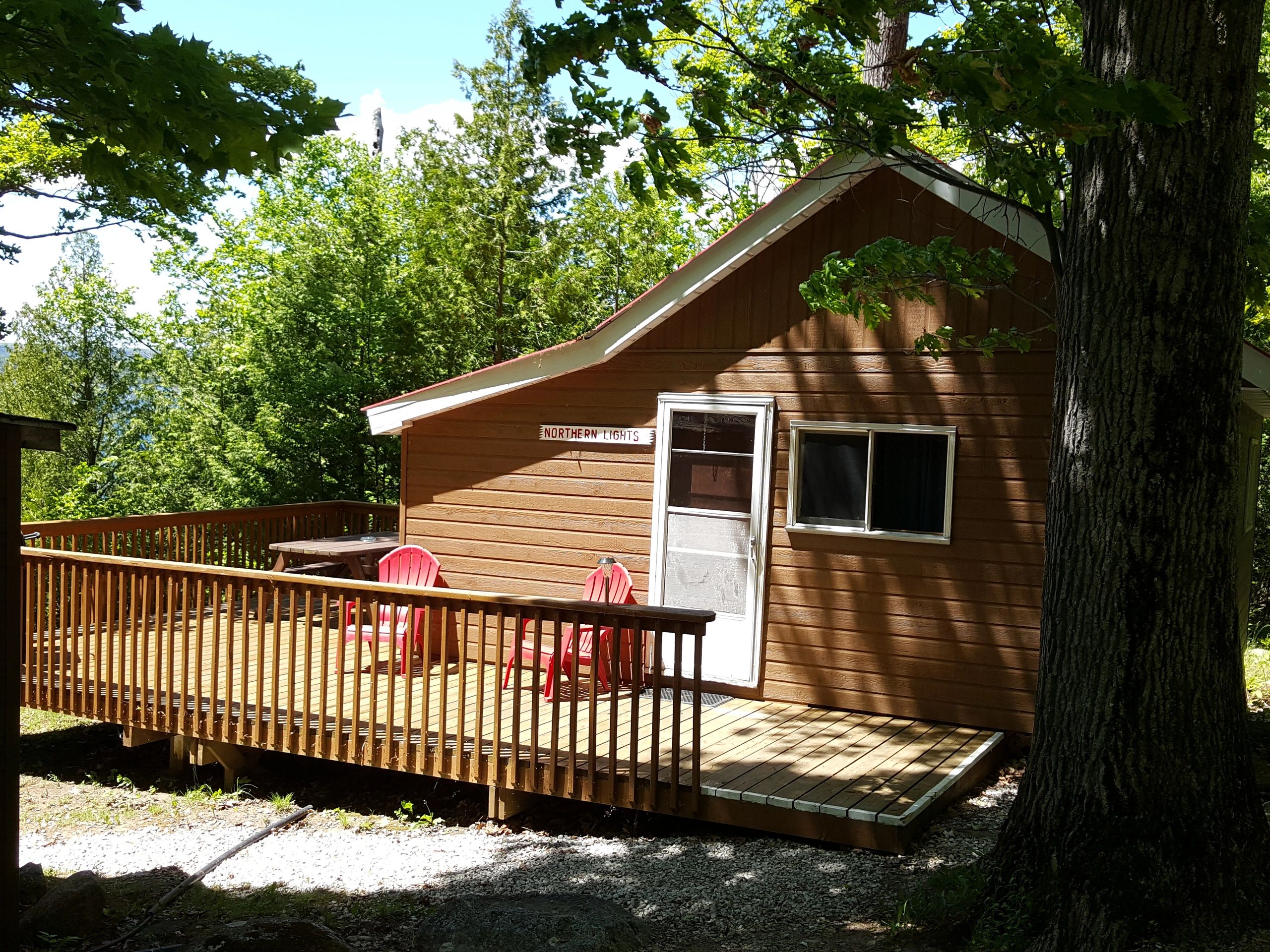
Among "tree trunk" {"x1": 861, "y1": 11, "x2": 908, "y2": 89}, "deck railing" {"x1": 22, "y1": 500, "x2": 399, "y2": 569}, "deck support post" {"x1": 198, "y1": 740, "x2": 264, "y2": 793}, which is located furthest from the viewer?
"tree trunk" {"x1": 861, "y1": 11, "x2": 908, "y2": 89}

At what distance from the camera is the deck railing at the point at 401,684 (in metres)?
6.17

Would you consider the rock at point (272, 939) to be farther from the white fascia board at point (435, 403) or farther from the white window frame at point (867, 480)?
the white fascia board at point (435, 403)

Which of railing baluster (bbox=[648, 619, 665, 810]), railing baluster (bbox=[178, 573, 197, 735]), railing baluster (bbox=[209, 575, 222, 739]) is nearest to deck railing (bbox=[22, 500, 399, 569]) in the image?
railing baluster (bbox=[178, 573, 197, 735])

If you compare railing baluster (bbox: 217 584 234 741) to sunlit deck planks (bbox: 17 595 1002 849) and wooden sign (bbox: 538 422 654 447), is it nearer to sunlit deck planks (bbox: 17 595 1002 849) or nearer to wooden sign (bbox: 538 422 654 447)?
sunlit deck planks (bbox: 17 595 1002 849)

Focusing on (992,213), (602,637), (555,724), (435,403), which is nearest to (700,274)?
(992,213)

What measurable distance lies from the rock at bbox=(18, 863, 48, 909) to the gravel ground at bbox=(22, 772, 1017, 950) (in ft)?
2.12

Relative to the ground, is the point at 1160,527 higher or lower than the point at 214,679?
higher

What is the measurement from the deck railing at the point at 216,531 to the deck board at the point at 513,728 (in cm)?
128

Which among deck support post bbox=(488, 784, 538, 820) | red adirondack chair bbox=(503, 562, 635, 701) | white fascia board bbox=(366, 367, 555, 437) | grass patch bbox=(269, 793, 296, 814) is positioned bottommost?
grass patch bbox=(269, 793, 296, 814)

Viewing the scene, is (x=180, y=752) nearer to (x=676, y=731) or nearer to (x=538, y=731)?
(x=538, y=731)

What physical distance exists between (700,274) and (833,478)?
1783 millimetres

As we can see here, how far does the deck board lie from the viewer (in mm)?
6000

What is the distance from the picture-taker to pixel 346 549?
9297 millimetres

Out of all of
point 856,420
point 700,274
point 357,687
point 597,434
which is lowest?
point 357,687
